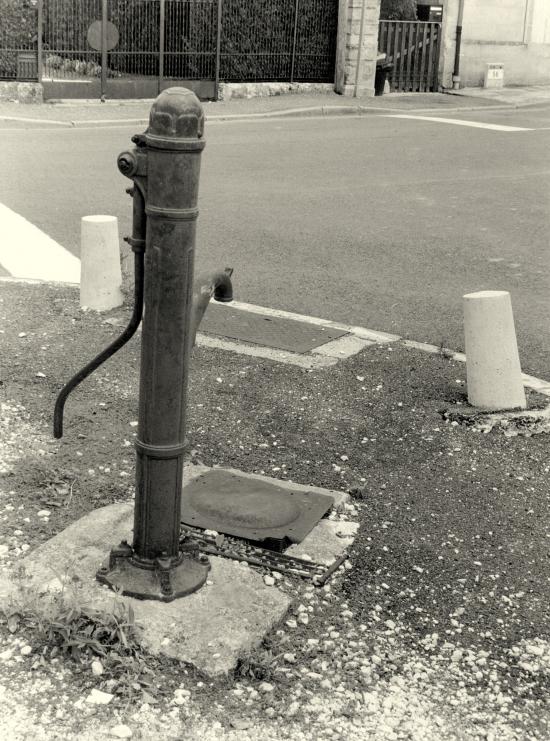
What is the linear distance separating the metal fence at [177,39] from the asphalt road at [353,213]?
11.4 ft

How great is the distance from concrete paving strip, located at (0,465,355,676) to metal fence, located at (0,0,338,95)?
15.9 metres

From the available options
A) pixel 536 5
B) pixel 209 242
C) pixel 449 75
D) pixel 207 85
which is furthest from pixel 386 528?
pixel 536 5

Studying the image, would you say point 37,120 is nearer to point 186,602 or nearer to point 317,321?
point 317,321

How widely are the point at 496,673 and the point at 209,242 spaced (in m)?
6.01

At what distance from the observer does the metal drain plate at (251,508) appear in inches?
149

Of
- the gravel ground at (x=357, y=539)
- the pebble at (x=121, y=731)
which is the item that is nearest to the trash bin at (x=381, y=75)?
the gravel ground at (x=357, y=539)

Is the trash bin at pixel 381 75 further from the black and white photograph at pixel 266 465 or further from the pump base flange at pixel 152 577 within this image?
the pump base flange at pixel 152 577

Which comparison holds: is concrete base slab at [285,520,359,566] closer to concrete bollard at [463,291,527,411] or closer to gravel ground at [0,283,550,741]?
gravel ground at [0,283,550,741]

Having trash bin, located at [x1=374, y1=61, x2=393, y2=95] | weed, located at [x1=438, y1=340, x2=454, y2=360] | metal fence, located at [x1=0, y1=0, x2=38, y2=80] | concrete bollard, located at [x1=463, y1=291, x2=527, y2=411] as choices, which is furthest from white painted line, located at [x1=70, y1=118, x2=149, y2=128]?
concrete bollard, located at [x1=463, y1=291, x2=527, y2=411]

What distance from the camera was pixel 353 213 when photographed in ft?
33.4

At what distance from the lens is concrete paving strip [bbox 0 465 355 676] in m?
3.05

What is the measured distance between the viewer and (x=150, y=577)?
3.30 metres

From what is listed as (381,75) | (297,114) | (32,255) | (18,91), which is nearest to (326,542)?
(32,255)

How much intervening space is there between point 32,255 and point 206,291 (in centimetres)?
477
